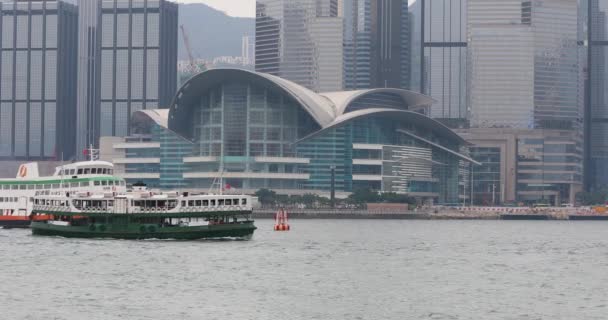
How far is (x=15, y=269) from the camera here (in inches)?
3396

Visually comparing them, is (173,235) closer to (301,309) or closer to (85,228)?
(85,228)

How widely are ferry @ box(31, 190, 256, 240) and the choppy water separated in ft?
5.00

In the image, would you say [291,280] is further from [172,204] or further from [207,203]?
[172,204]

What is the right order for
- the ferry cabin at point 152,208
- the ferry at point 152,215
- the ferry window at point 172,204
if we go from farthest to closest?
the ferry window at point 172,204 < the ferry at point 152,215 < the ferry cabin at point 152,208

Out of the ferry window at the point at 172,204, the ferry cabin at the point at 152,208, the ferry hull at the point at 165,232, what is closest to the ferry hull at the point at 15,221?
the ferry cabin at the point at 152,208

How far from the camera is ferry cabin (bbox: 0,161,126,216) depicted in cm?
12812

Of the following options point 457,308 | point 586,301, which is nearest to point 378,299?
point 457,308

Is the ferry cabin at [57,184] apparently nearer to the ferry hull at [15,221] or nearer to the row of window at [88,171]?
the row of window at [88,171]

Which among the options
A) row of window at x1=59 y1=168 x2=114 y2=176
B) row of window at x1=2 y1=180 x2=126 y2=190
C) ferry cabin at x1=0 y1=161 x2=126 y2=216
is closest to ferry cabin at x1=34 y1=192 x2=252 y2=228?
ferry cabin at x1=0 y1=161 x2=126 y2=216

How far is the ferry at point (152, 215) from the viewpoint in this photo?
4341 inches

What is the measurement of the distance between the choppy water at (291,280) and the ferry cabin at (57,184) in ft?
35.7

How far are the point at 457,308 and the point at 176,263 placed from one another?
28438 millimetres

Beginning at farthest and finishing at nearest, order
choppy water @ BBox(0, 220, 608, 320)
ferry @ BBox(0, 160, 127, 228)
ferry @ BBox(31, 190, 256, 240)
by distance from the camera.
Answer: ferry @ BBox(0, 160, 127, 228), ferry @ BBox(31, 190, 256, 240), choppy water @ BBox(0, 220, 608, 320)

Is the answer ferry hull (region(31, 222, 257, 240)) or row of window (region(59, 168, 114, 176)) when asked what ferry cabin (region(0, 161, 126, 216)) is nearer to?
row of window (region(59, 168, 114, 176))
